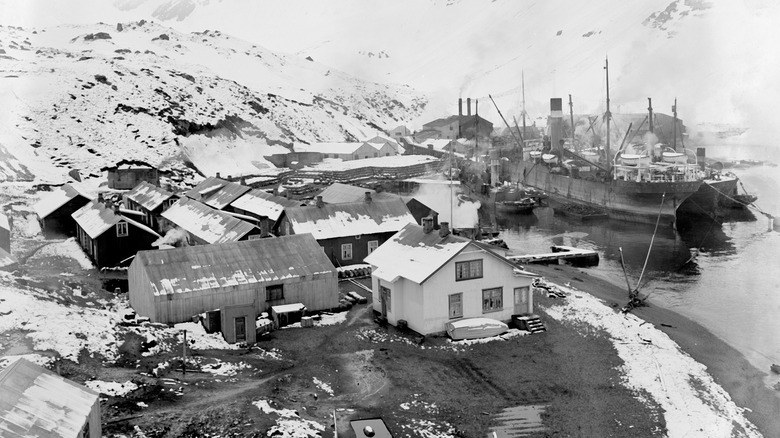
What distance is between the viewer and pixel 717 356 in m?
31.2

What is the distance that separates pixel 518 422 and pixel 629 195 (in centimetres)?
5913

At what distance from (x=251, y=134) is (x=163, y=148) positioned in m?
19.1

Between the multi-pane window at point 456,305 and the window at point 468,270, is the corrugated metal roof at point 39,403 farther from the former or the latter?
the window at point 468,270

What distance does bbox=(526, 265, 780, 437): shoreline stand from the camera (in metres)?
25.6

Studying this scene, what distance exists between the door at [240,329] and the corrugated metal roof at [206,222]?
1227 centimetres

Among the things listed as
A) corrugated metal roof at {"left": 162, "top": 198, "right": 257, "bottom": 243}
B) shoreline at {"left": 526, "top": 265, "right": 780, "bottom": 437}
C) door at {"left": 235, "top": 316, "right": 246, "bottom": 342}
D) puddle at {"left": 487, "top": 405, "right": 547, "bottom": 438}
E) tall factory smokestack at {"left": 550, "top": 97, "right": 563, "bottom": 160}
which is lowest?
shoreline at {"left": 526, "top": 265, "right": 780, "bottom": 437}

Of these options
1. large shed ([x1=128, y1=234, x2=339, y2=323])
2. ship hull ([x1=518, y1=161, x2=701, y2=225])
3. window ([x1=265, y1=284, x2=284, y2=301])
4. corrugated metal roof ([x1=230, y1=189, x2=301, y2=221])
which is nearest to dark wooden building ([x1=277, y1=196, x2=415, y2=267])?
corrugated metal roof ([x1=230, y1=189, x2=301, y2=221])

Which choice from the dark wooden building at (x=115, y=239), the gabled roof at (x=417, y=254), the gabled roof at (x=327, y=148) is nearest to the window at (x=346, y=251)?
the gabled roof at (x=417, y=254)

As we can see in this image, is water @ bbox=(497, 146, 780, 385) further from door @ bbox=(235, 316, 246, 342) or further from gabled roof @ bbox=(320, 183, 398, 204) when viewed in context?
door @ bbox=(235, 316, 246, 342)

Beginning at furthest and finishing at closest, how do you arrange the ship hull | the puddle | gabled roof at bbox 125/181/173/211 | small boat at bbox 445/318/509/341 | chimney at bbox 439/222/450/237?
1. the ship hull
2. gabled roof at bbox 125/181/173/211
3. chimney at bbox 439/222/450/237
4. small boat at bbox 445/318/509/341
5. the puddle

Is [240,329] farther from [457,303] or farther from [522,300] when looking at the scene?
[522,300]

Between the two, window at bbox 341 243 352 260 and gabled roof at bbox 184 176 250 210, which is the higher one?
gabled roof at bbox 184 176 250 210

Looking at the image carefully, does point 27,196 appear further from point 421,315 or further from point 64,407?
Answer: point 64,407

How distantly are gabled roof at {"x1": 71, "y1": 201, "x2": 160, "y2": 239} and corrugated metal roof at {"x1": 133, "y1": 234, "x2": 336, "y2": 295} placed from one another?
1063cm
